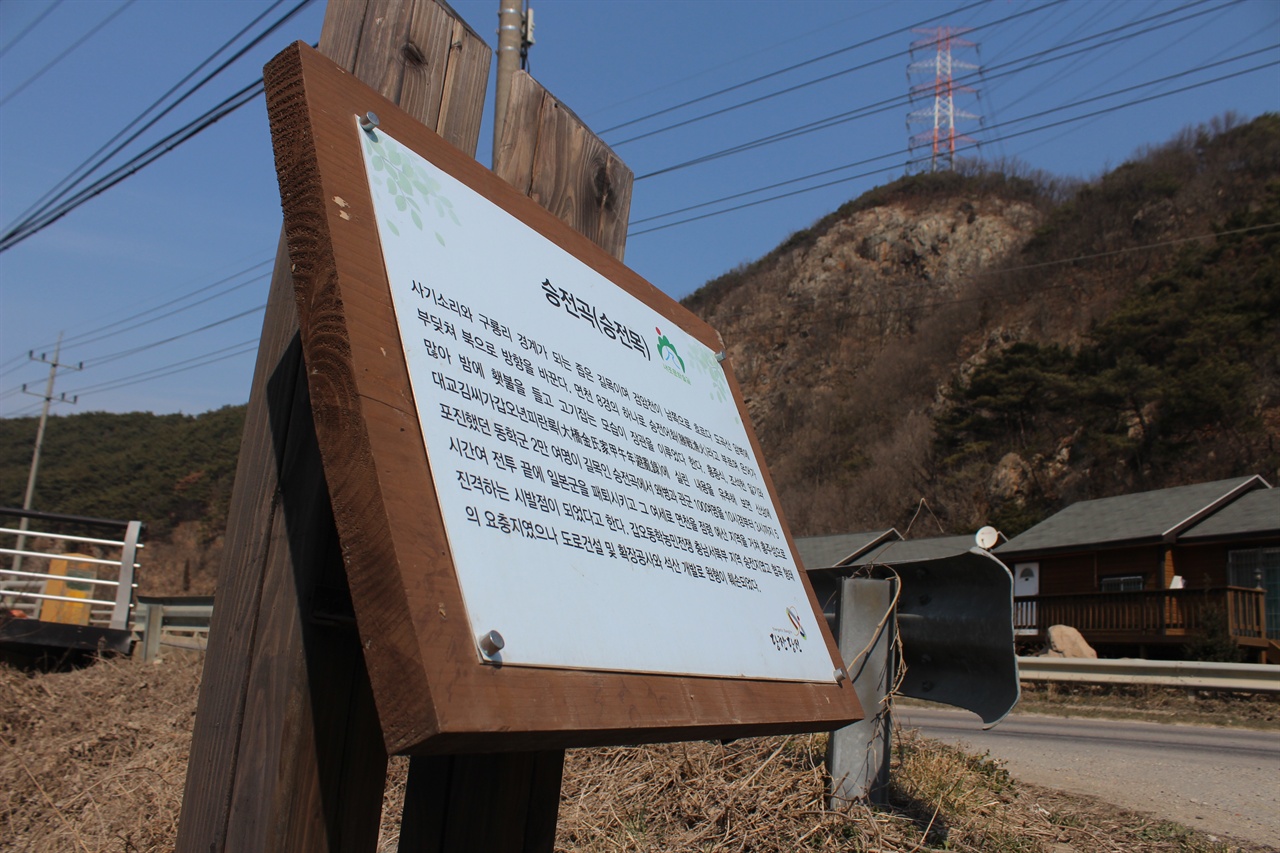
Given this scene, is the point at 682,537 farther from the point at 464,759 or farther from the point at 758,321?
the point at 758,321

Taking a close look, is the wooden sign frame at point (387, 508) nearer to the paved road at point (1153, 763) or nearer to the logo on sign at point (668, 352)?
the logo on sign at point (668, 352)

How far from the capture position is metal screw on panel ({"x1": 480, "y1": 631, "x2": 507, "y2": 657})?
1.33 metres

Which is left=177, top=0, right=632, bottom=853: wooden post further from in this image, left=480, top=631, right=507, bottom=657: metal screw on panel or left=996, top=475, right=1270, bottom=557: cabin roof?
left=996, top=475, right=1270, bottom=557: cabin roof

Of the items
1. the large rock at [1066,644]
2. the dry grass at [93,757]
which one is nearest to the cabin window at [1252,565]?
the large rock at [1066,644]

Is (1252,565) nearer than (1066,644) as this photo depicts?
No

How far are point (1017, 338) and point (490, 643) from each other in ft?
165

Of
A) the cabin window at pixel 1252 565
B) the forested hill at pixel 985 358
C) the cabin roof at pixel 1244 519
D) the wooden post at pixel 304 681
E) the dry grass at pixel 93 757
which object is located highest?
the forested hill at pixel 985 358

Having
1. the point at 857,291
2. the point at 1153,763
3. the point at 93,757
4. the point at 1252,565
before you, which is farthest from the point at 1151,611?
the point at 857,291

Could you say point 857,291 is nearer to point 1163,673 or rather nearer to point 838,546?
point 838,546

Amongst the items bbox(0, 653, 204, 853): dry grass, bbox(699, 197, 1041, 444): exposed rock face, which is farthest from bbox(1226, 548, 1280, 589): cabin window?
bbox(699, 197, 1041, 444): exposed rock face

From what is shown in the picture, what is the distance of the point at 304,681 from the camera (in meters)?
1.70

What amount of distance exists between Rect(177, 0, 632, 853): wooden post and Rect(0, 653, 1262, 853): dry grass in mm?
1211

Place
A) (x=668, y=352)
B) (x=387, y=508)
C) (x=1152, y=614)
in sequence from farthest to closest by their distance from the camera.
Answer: (x=1152, y=614), (x=668, y=352), (x=387, y=508)

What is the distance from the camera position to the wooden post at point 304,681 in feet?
5.51
